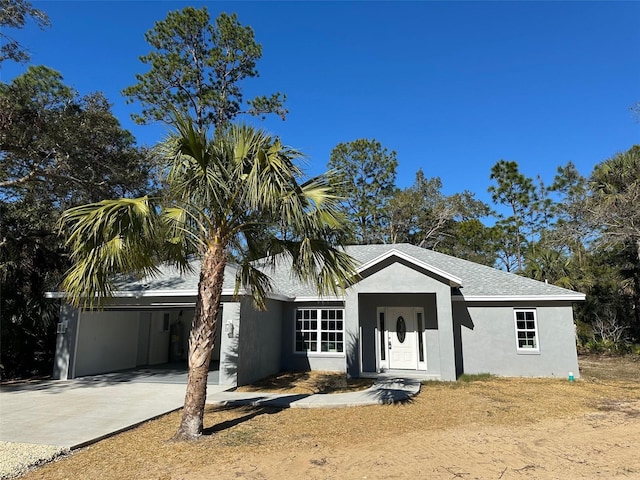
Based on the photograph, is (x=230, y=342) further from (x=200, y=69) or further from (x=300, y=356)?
(x=200, y=69)

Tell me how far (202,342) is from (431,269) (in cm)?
868

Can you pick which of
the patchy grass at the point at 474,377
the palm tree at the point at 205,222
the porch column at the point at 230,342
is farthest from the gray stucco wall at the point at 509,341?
the palm tree at the point at 205,222

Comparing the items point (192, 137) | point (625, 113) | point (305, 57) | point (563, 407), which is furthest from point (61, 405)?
point (625, 113)

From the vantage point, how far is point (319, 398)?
9953 millimetres

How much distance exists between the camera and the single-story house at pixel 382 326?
1318 cm

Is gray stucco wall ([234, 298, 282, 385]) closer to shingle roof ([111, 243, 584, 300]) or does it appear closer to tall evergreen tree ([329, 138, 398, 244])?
shingle roof ([111, 243, 584, 300])

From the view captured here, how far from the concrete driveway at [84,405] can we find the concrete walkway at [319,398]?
107 centimetres

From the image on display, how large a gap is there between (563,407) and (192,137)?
32.9 ft

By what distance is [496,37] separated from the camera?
42.5 feet

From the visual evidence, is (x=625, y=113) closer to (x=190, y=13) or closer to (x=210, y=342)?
(x=210, y=342)

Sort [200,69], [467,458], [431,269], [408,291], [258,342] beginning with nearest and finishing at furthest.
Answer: [467,458] < [258,342] < [431,269] < [408,291] < [200,69]

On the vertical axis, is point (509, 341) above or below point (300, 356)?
above

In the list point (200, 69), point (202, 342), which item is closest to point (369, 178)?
point (200, 69)

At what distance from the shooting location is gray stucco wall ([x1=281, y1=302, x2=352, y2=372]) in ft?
49.9
